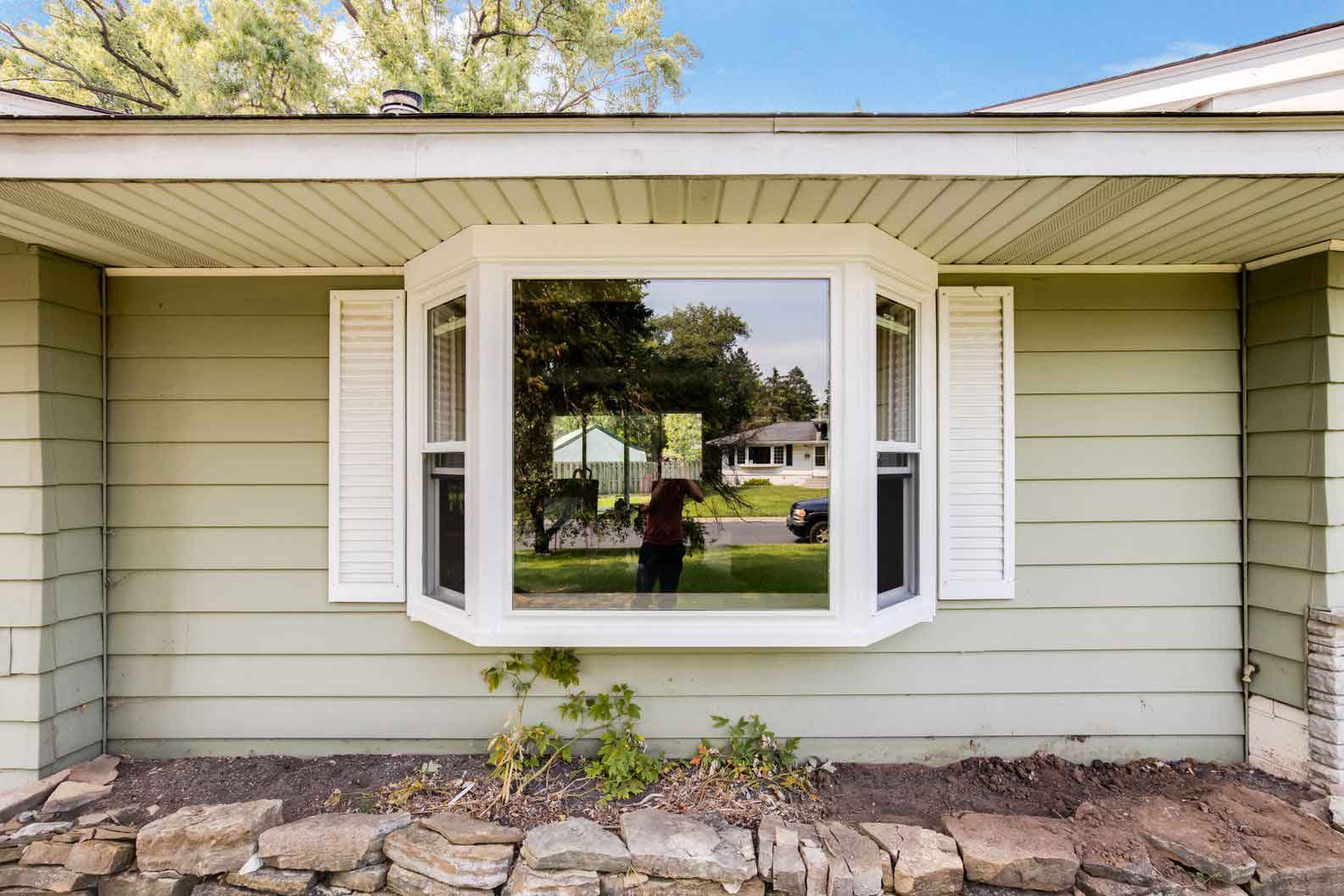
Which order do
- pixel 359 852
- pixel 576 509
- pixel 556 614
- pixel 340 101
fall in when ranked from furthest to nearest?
pixel 340 101 < pixel 576 509 < pixel 556 614 < pixel 359 852

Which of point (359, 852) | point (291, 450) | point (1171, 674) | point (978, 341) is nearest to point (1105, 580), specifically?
point (1171, 674)

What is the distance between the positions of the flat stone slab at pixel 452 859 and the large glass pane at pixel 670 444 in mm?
794

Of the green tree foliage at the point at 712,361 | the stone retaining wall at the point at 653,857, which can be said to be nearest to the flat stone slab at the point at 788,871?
the stone retaining wall at the point at 653,857

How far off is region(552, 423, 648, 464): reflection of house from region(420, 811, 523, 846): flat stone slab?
1316 millimetres

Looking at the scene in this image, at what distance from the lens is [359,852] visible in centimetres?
212

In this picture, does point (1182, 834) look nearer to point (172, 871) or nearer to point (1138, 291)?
point (1138, 291)

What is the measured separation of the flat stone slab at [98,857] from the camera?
212 centimetres

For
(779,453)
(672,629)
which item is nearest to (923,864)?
(672,629)

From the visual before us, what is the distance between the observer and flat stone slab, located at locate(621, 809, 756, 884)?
2.05m

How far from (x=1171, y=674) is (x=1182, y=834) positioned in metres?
0.75

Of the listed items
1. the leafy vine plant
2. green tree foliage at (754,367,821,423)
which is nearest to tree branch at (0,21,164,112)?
the leafy vine plant

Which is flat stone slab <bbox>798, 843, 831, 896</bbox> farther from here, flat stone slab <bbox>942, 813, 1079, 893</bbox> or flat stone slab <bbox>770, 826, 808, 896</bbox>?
flat stone slab <bbox>942, 813, 1079, 893</bbox>

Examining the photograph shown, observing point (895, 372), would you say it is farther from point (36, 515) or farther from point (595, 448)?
point (36, 515)

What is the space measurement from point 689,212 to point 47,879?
3019 millimetres
